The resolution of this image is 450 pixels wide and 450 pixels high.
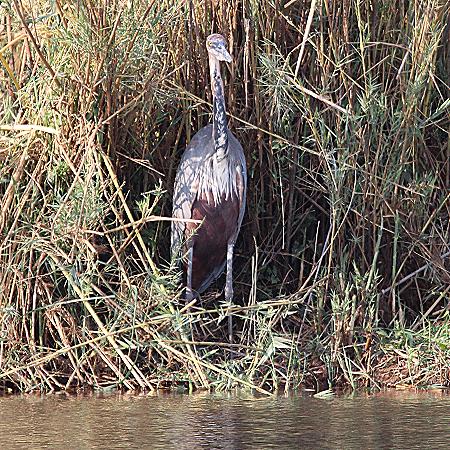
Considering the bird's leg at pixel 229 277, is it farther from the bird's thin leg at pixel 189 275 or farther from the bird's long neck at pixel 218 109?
the bird's long neck at pixel 218 109

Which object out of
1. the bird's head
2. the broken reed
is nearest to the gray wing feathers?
the broken reed

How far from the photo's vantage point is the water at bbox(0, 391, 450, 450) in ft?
9.04

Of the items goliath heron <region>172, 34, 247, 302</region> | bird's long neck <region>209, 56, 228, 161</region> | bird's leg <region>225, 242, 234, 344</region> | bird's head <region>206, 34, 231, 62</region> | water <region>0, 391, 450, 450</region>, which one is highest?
bird's head <region>206, 34, 231, 62</region>

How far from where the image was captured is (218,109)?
4.22 meters

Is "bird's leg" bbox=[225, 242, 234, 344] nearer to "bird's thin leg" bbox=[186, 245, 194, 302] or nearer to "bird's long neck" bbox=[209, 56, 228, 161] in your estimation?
"bird's thin leg" bbox=[186, 245, 194, 302]

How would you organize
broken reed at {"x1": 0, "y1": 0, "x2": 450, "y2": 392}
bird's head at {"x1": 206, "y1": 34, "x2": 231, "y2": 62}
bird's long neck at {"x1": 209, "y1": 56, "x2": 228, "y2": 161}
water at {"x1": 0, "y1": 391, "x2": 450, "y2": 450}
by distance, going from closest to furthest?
water at {"x1": 0, "y1": 391, "x2": 450, "y2": 450} < broken reed at {"x1": 0, "y1": 0, "x2": 450, "y2": 392} < bird's head at {"x1": 206, "y1": 34, "x2": 231, "y2": 62} < bird's long neck at {"x1": 209, "y1": 56, "x2": 228, "y2": 161}

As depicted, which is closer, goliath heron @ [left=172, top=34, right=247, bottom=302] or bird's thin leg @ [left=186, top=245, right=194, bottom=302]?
goliath heron @ [left=172, top=34, right=247, bottom=302]

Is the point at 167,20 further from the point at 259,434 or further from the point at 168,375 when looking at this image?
→ the point at 259,434

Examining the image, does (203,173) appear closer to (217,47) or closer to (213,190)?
(213,190)

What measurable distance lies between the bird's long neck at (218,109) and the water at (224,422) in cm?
110

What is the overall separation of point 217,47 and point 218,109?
0.26 metres

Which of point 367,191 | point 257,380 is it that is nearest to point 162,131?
point 367,191

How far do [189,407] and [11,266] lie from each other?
2.95 ft

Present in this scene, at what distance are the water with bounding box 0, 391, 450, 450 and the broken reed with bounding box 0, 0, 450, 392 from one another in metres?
0.25
